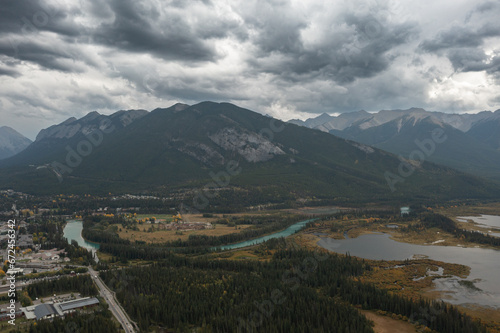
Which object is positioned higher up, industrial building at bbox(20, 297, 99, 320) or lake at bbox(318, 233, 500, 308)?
lake at bbox(318, 233, 500, 308)

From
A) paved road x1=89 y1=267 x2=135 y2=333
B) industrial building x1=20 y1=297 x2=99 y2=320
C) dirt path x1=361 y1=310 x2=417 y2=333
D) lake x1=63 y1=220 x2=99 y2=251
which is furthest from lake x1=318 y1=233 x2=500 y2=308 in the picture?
lake x1=63 y1=220 x2=99 y2=251

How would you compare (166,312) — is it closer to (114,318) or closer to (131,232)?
(114,318)

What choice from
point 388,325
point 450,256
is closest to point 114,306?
point 388,325

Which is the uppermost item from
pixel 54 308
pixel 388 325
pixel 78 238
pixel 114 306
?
pixel 54 308

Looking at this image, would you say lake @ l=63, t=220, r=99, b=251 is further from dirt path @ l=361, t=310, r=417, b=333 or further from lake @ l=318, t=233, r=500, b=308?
dirt path @ l=361, t=310, r=417, b=333

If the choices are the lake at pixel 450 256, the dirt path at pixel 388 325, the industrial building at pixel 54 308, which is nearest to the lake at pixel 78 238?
the industrial building at pixel 54 308

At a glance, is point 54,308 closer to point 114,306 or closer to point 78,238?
point 114,306
